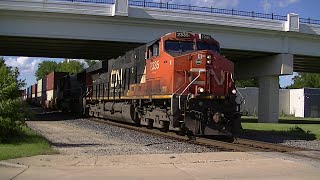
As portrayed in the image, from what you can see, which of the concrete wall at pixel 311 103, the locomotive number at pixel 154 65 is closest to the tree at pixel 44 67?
the concrete wall at pixel 311 103

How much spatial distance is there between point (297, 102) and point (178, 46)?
56.1m

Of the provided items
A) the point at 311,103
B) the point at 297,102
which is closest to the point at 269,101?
the point at 297,102

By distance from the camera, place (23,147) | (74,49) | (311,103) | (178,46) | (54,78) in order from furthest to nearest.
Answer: (311,103) < (54,78) < (74,49) < (178,46) < (23,147)

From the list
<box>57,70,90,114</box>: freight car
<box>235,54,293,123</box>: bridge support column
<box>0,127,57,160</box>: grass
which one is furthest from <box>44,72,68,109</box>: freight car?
<box>0,127,57,160</box>: grass

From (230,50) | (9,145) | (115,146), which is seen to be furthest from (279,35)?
(9,145)

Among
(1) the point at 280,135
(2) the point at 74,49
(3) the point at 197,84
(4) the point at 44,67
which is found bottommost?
(1) the point at 280,135

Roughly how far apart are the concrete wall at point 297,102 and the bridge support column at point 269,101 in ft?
107

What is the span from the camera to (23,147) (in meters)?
12.2

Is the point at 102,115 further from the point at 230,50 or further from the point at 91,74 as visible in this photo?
the point at 230,50

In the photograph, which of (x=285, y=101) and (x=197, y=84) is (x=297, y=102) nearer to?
(x=285, y=101)

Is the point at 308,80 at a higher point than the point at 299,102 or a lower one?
higher

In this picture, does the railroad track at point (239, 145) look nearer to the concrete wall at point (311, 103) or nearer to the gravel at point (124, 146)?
the gravel at point (124, 146)

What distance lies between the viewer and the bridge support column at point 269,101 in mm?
35719

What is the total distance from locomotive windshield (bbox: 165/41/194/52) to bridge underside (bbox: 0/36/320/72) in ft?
47.6
